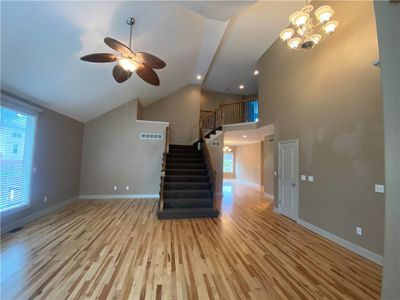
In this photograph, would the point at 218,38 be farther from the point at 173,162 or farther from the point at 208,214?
the point at 208,214

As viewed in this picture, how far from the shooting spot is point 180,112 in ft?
28.9

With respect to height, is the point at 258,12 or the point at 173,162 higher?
the point at 258,12

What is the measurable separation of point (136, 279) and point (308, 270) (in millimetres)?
2363

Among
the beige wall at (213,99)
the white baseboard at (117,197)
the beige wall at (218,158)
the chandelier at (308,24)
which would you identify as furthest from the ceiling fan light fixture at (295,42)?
the beige wall at (213,99)

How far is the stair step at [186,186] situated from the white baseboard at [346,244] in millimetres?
2677

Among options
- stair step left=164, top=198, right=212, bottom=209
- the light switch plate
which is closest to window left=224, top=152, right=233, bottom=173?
stair step left=164, top=198, right=212, bottom=209

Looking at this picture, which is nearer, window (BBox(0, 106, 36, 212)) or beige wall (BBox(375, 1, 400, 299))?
beige wall (BBox(375, 1, 400, 299))

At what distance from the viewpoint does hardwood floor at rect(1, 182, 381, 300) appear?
6.73 ft

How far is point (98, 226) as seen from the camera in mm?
3895

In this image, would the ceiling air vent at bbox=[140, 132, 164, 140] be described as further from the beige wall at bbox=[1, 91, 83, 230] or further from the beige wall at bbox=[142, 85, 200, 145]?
the beige wall at bbox=[1, 91, 83, 230]

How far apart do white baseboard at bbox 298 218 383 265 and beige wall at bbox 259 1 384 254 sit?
0.25ft

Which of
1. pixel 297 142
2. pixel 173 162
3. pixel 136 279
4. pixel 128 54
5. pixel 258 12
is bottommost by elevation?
pixel 136 279

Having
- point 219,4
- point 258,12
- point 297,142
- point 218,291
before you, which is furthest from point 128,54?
point 297,142

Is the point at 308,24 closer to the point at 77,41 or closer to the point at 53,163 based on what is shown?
the point at 77,41
